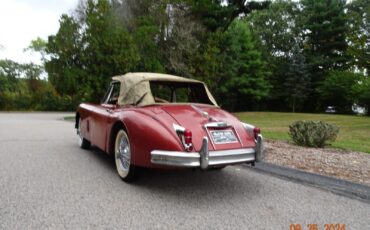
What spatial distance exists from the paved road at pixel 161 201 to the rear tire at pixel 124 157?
0.45 ft

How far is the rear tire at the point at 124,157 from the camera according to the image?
426 cm

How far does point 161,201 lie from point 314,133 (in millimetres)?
→ 5131

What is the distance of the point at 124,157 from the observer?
178 inches

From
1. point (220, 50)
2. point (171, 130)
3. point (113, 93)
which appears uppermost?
point (220, 50)

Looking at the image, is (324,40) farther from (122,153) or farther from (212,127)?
(122,153)

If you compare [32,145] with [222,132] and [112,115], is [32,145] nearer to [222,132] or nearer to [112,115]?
[112,115]

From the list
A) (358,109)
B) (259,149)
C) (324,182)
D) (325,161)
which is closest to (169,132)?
(259,149)

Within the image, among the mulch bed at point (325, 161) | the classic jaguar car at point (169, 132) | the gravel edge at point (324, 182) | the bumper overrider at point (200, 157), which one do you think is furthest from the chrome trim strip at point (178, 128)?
the mulch bed at point (325, 161)

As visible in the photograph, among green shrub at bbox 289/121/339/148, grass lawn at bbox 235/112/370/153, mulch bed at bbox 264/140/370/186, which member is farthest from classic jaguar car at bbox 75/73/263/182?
grass lawn at bbox 235/112/370/153

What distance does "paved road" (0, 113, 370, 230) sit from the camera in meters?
3.03

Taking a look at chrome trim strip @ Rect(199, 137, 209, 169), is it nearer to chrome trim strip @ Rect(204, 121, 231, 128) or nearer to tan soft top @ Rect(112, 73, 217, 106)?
chrome trim strip @ Rect(204, 121, 231, 128)

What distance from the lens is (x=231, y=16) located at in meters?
26.5

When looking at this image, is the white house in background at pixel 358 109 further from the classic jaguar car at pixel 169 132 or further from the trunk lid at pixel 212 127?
the trunk lid at pixel 212 127

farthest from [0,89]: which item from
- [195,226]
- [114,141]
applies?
[195,226]
